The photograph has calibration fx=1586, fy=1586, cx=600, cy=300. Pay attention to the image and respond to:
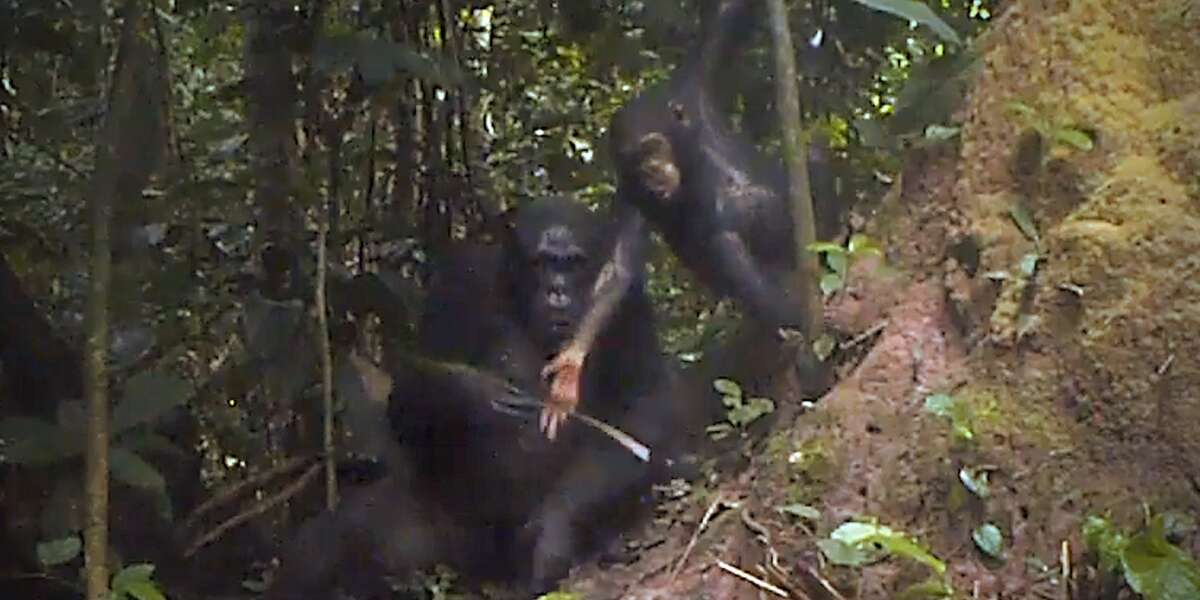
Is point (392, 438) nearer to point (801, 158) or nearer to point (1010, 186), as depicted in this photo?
point (801, 158)

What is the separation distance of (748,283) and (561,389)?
0.50m

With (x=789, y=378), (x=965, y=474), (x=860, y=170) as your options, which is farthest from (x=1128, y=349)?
(x=860, y=170)

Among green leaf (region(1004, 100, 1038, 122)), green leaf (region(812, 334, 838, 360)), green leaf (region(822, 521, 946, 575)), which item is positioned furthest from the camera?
green leaf (region(812, 334, 838, 360))

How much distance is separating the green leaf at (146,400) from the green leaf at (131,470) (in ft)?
0.14

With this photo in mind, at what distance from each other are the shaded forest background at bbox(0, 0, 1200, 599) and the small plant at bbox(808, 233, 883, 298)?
0.5 inches

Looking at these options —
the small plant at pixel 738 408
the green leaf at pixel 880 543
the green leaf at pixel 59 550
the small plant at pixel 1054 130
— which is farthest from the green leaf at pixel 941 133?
the green leaf at pixel 59 550

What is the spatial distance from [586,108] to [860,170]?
96cm

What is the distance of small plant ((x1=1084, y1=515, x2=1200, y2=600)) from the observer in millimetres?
1795

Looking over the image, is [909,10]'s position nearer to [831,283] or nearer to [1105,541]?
[831,283]

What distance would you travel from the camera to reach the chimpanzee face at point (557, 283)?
3537 millimetres

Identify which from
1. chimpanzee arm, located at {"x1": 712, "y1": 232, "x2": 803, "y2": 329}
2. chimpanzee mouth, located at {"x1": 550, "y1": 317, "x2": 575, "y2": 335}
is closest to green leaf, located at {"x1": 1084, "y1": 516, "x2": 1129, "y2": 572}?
chimpanzee arm, located at {"x1": 712, "y1": 232, "x2": 803, "y2": 329}

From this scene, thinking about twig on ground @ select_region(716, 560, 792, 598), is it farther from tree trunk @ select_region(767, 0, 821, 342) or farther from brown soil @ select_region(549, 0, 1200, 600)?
tree trunk @ select_region(767, 0, 821, 342)

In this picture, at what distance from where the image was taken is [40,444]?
2.55 metres

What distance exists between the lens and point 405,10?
→ 362 centimetres
